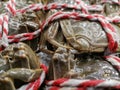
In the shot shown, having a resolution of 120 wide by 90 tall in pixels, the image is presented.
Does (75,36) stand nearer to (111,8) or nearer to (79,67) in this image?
(79,67)

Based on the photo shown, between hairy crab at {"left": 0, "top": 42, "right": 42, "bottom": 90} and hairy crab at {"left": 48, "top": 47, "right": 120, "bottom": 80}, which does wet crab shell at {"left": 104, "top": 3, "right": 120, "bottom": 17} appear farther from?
hairy crab at {"left": 0, "top": 42, "right": 42, "bottom": 90}

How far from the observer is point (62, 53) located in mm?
1493

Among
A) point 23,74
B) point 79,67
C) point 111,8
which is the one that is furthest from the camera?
point 111,8

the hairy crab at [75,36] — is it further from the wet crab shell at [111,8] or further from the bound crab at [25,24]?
the wet crab shell at [111,8]

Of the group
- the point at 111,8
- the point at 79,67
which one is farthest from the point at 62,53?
the point at 111,8

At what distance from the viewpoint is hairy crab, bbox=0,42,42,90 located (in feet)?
4.76

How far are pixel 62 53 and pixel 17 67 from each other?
0.64 feet

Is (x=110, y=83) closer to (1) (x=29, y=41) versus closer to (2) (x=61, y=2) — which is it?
(1) (x=29, y=41)

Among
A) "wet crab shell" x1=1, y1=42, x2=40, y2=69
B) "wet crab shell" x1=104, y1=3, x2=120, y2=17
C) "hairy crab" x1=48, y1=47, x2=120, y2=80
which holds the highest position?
"wet crab shell" x1=104, y1=3, x2=120, y2=17

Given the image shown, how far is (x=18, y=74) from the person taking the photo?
4.81 ft

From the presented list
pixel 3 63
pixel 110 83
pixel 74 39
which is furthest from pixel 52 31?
pixel 110 83

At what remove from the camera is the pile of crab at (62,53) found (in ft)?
4.83

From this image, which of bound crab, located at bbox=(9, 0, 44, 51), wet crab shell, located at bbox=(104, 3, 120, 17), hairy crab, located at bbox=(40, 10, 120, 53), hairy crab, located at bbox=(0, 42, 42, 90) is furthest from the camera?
wet crab shell, located at bbox=(104, 3, 120, 17)

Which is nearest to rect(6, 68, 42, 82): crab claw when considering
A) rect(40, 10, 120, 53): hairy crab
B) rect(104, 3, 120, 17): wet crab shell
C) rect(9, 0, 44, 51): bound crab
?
rect(40, 10, 120, 53): hairy crab
